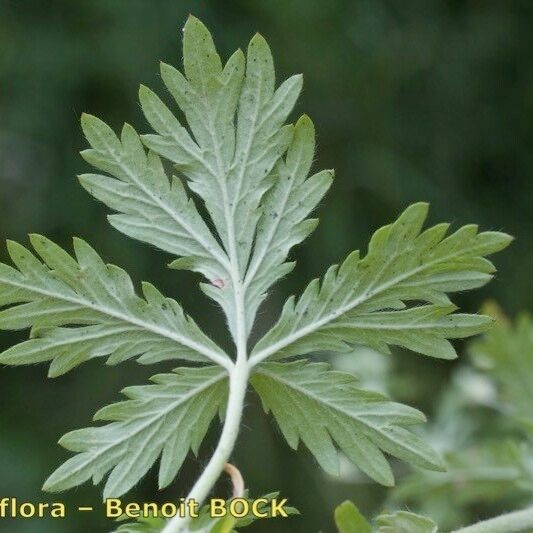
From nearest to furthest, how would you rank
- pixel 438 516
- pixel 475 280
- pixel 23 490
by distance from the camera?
pixel 475 280, pixel 438 516, pixel 23 490

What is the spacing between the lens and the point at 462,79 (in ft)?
7.34

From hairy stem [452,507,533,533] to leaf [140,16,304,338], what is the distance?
6.6 inches

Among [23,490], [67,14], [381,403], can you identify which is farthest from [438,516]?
[67,14]

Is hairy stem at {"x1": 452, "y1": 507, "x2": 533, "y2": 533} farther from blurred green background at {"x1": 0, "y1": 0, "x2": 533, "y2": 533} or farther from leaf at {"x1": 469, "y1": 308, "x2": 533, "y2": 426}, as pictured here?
blurred green background at {"x1": 0, "y1": 0, "x2": 533, "y2": 533}

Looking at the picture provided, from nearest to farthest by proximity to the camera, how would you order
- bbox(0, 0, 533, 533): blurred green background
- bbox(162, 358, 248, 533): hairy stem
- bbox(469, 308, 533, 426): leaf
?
bbox(162, 358, 248, 533): hairy stem → bbox(469, 308, 533, 426): leaf → bbox(0, 0, 533, 533): blurred green background

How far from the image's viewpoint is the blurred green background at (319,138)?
187cm

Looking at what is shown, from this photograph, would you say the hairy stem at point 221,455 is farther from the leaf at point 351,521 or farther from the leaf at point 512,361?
the leaf at point 512,361

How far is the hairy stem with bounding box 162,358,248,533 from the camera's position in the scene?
44 cm

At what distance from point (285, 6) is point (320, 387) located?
154 cm

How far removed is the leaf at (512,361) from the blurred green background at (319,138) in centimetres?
59

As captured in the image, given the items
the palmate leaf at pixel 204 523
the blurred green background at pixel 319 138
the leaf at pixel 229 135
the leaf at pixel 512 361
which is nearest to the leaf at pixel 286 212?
the leaf at pixel 229 135

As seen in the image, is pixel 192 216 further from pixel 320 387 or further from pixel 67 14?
pixel 67 14

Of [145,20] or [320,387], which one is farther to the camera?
[145,20]

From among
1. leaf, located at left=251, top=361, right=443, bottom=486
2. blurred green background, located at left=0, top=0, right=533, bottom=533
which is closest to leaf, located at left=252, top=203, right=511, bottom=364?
leaf, located at left=251, top=361, right=443, bottom=486
